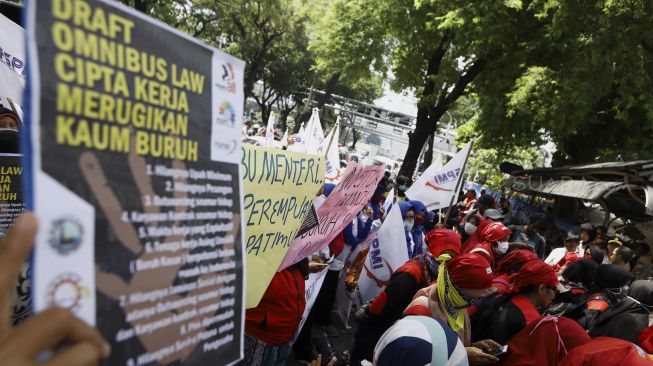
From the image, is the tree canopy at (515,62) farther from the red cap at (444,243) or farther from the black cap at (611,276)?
the red cap at (444,243)

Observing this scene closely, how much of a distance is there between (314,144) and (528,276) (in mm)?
5643

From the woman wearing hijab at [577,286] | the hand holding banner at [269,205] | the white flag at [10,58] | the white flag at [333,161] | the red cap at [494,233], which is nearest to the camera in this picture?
the hand holding banner at [269,205]

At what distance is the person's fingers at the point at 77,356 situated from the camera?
84cm

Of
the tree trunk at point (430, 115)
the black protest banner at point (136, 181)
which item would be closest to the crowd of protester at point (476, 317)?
the black protest banner at point (136, 181)

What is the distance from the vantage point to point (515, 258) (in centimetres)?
351

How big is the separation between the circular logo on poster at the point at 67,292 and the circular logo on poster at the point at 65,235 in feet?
0.17

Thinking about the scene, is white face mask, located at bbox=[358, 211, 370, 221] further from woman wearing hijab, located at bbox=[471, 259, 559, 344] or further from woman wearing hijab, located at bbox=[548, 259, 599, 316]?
woman wearing hijab, located at bbox=[471, 259, 559, 344]

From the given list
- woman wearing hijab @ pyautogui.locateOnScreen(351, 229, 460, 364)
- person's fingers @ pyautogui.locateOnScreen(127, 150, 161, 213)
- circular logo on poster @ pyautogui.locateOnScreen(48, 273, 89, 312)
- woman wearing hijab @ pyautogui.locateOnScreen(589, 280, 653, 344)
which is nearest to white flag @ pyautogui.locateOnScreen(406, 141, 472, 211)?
woman wearing hijab @ pyautogui.locateOnScreen(351, 229, 460, 364)

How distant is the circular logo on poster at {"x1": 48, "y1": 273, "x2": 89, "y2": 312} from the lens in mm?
863

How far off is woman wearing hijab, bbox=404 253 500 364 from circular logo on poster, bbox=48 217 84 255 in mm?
1983

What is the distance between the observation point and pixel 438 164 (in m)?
6.60

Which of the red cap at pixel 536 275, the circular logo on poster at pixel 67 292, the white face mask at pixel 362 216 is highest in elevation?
the circular logo on poster at pixel 67 292

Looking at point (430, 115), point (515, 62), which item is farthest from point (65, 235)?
point (430, 115)

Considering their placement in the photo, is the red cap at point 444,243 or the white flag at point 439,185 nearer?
the red cap at point 444,243
